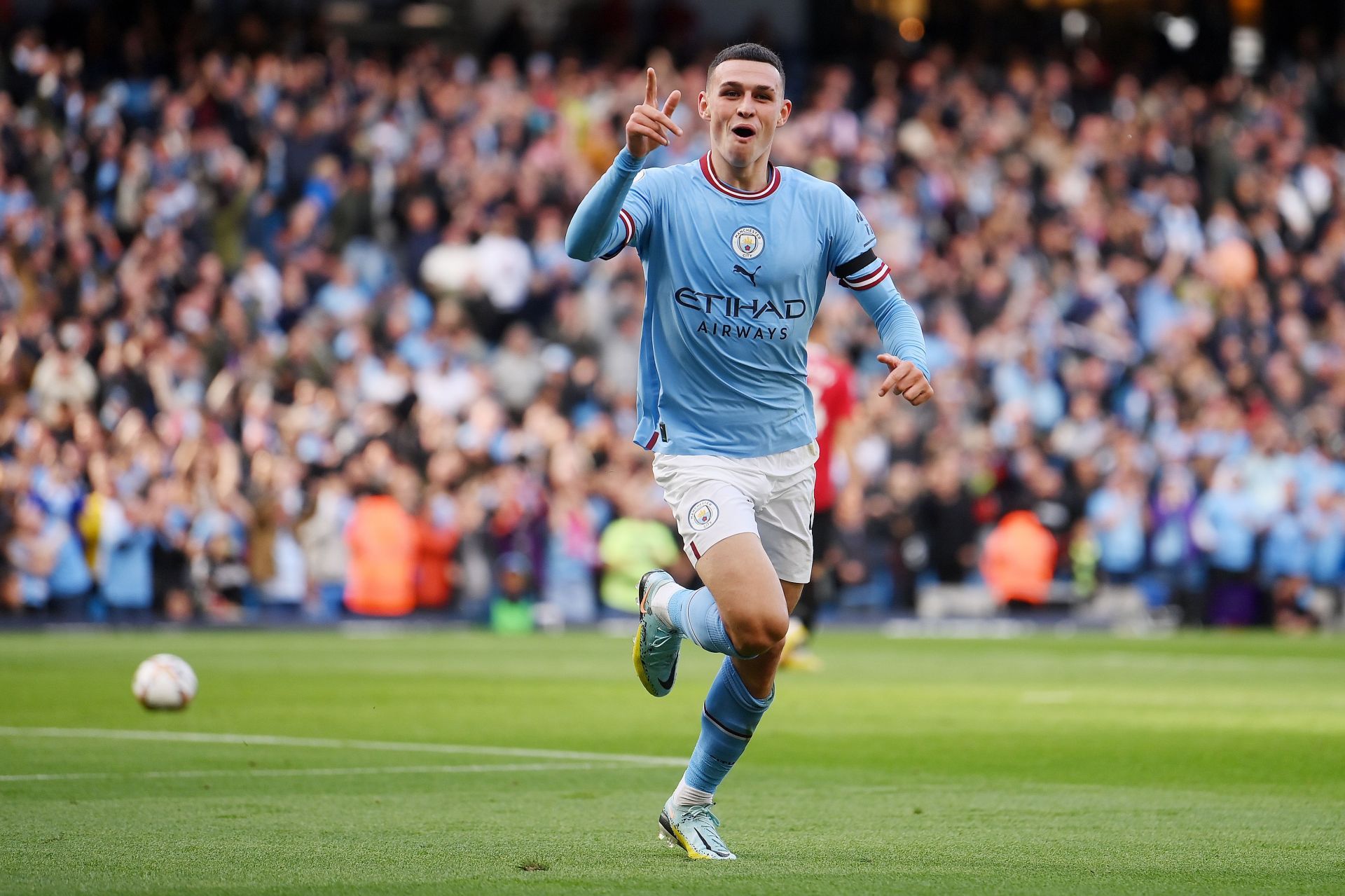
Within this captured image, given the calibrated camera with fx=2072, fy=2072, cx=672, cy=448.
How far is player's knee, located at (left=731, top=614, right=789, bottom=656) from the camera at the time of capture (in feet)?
20.6

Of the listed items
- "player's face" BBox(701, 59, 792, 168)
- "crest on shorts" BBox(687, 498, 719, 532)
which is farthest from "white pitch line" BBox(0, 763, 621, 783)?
"player's face" BBox(701, 59, 792, 168)

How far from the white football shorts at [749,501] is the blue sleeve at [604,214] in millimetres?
750

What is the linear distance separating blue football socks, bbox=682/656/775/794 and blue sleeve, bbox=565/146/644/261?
4.57ft

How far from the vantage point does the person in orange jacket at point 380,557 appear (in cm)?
2180

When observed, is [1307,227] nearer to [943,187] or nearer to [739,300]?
[943,187]

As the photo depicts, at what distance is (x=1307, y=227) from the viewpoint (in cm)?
2861

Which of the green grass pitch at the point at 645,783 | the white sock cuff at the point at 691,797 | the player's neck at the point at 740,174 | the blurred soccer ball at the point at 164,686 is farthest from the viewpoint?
the blurred soccer ball at the point at 164,686

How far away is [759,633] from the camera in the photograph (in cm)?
629

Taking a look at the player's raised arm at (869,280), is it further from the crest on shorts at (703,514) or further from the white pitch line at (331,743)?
the white pitch line at (331,743)

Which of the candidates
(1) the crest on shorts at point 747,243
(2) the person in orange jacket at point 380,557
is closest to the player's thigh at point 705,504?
(1) the crest on shorts at point 747,243

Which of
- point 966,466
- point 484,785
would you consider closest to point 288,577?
point 966,466

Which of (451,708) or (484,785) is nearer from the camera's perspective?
(484,785)

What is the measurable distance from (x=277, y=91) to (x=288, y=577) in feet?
19.5

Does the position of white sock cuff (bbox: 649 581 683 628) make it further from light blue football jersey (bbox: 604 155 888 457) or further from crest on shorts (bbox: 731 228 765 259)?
crest on shorts (bbox: 731 228 765 259)
